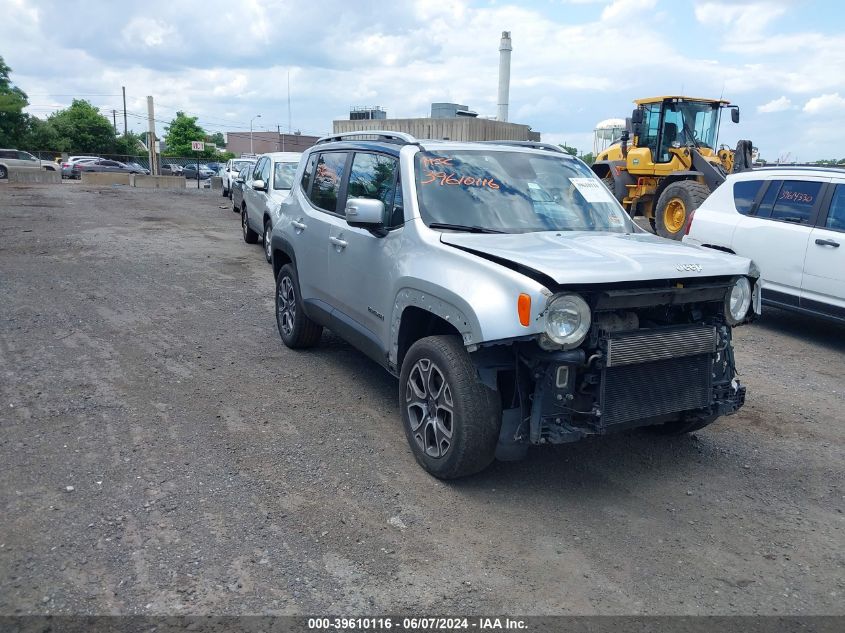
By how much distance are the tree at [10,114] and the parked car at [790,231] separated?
61.8 meters

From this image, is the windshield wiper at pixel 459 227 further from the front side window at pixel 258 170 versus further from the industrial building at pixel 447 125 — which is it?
the industrial building at pixel 447 125

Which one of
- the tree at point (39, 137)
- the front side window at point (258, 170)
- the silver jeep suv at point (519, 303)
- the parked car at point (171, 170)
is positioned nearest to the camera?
the silver jeep suv at point (519, 303)

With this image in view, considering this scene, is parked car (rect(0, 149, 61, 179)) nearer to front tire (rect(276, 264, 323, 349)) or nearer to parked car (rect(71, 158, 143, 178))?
parked car (rect(71, 158, 143, 178))

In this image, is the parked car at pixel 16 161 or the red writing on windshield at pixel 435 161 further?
the parked car at pixel 16 161

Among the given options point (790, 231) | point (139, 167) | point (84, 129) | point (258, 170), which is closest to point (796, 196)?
point (790, 231)

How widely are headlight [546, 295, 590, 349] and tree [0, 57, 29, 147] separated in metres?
64.4

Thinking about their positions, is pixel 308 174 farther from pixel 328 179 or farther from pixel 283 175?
pixel 283 175

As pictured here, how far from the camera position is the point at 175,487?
409 cm

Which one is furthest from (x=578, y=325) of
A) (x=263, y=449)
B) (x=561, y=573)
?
(x=263, y=449)

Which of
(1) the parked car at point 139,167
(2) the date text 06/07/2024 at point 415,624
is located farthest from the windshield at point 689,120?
(1) the parked car at point 139,167

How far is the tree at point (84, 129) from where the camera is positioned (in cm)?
6575

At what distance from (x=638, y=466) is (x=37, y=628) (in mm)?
3455

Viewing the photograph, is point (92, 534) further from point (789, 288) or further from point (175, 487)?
point (789, 288)

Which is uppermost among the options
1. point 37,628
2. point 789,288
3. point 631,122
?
point 631,122
